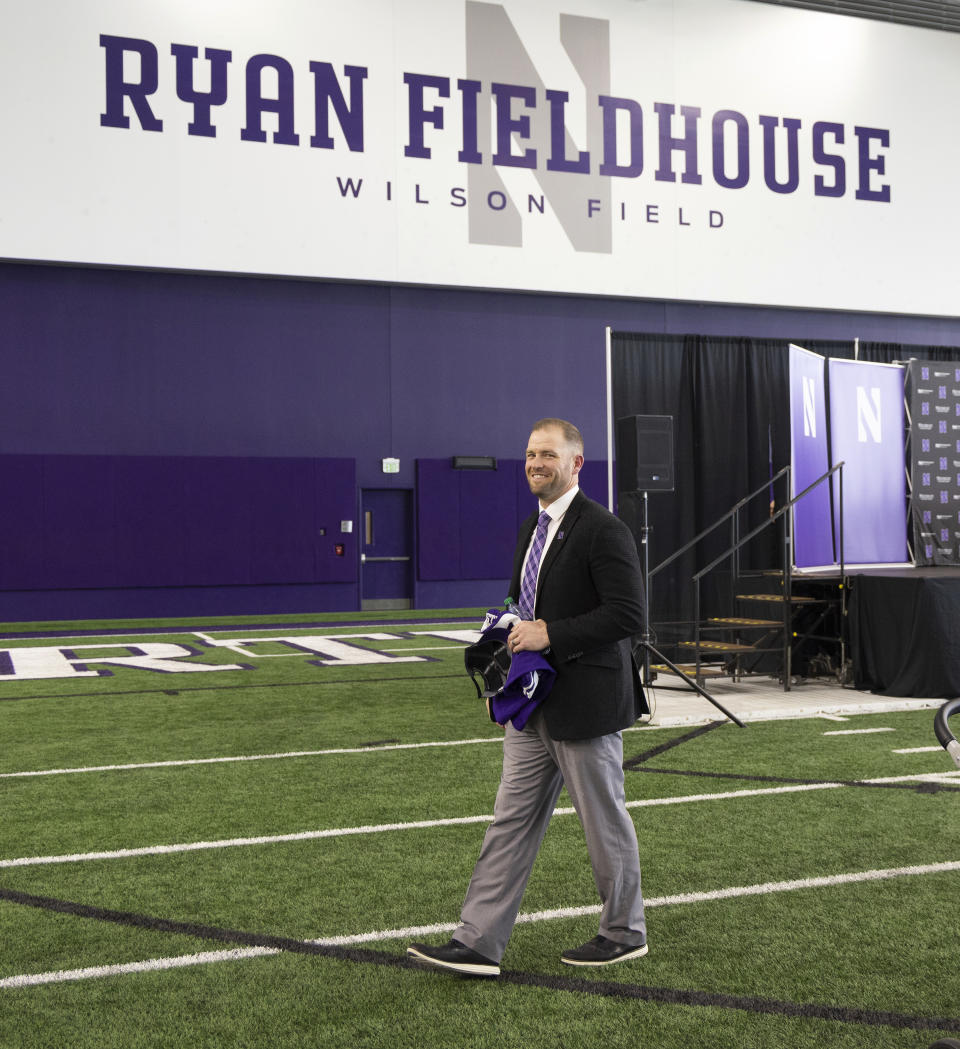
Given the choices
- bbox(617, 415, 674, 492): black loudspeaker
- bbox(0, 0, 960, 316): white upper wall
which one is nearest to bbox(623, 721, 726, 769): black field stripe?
bbox(617, 415, 674, 492): black loudspeaker

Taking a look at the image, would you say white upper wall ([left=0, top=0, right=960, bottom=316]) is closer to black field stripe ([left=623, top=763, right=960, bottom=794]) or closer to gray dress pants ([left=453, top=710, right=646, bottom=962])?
black field stripe ([left=623, top=763, right=960, bottom=794])

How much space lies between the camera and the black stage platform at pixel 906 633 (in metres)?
8.77

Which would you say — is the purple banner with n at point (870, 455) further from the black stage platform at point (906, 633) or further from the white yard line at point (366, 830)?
the white yard line at point (366, 830)

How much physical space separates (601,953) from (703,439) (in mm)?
10433

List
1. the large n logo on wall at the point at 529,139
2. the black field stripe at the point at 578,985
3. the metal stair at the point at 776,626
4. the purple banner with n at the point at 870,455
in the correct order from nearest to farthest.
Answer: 1. the black field stripe at the point at 578,985
2. the metal stair at the point at 776,626
3. the purple banner with n at the point at 870,455
4. the large n logo on wall at the point at 529,139

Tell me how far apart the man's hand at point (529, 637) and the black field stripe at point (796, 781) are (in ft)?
10.7

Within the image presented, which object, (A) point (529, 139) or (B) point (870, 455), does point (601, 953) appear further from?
(A) point (529, 139)

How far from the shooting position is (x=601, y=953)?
11.7 feet

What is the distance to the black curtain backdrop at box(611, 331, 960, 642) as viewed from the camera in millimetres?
12750

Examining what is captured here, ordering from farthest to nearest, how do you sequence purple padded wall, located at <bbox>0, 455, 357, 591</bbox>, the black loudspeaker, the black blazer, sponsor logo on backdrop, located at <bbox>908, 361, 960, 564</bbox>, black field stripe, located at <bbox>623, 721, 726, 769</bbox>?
1. purple padded wall, located at <bbox>0, 455, 357, 591</bbox>
2. sponsor logo on backdrop, located at <bbox>908, 361, 960, 564</bbox>
3. the black loudspeaker
4. black field stripe, located at <bbox>623, 721, 726, 769</bbox>
5. the black blazer

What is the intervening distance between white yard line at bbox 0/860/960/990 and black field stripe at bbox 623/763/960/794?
1.32 m

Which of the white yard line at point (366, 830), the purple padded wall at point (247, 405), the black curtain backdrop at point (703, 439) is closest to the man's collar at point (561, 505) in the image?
the white yard line at point (366, 830)

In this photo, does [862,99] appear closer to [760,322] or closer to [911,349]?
[760,322]

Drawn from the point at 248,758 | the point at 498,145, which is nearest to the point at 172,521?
the point at 498,145
